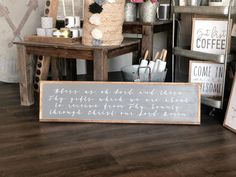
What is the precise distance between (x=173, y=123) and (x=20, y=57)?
1042 mm

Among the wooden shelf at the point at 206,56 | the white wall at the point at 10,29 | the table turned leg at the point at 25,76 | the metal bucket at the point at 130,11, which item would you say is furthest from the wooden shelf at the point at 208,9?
the white wall at the point at 10,29

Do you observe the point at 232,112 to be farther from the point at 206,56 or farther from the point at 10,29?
the point at 10,29

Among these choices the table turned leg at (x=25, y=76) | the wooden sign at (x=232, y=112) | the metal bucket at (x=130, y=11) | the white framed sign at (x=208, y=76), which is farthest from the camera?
the metal bucket at (x=130, y=11)

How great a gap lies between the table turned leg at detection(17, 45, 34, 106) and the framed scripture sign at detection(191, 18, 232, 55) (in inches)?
40.9

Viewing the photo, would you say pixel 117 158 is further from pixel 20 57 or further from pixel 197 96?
pixel 20 57

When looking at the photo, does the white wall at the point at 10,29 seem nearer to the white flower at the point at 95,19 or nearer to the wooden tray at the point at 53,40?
the wooden tray at the point at 53,40

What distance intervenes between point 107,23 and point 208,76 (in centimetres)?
68

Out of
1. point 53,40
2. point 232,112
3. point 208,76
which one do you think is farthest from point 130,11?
point 232,112

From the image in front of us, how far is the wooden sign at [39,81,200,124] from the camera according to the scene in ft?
6.00

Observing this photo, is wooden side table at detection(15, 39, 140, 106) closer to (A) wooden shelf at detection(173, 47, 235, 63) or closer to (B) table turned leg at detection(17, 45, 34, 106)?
(B) table turned leg at detection(17, 45, 34, 106)

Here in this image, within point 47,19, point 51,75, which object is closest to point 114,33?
point 47,19

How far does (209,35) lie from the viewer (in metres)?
1.95

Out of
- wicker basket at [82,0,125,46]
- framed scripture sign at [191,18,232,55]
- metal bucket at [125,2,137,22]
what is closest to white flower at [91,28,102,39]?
wicker basket at [82,0,125,46]

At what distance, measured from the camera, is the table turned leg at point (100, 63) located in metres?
1.82
